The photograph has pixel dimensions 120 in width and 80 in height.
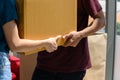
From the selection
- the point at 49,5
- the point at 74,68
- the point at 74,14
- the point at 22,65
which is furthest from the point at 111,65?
the point at 49,5

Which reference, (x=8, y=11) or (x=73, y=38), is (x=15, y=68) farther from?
(x=8, y=11)

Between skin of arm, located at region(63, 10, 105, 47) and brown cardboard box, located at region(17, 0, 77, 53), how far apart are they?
1.1 inches

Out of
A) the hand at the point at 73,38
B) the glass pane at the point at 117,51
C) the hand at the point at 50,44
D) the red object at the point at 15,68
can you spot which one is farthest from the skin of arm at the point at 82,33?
the glass pane at the point at 117,51

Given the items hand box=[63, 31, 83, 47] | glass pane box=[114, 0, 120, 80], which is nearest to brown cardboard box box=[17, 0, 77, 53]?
hand box=[63, 31, 83, 47]

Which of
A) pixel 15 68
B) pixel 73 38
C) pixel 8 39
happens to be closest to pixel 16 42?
pixel 8 39

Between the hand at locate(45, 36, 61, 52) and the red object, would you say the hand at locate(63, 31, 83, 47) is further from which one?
the red object

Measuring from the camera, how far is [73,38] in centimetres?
135

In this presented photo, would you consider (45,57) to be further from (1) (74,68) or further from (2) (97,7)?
(2) (97,7)

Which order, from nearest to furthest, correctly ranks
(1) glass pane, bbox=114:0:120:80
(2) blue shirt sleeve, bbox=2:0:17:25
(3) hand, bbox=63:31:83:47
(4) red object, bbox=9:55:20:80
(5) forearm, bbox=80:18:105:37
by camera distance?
1. (2) blue shirt sleeve, bbox=2:0:17:25
2. (3) hand, bbox=63:31:83:47
3. (5) forearm, bbox=80:18:105:37
4. (4) red object, bbox=9:55:20:80
5. (1) glass pane, bbox=114:0:120:80

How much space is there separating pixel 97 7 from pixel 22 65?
73cm

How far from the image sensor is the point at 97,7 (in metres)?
1.45

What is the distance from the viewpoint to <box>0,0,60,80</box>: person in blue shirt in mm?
1039

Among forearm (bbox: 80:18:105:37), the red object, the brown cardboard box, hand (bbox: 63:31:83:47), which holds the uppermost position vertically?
the brown cardboard box

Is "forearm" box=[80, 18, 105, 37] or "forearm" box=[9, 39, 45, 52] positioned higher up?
"forearm" box=[80, 18, 105, 37]
